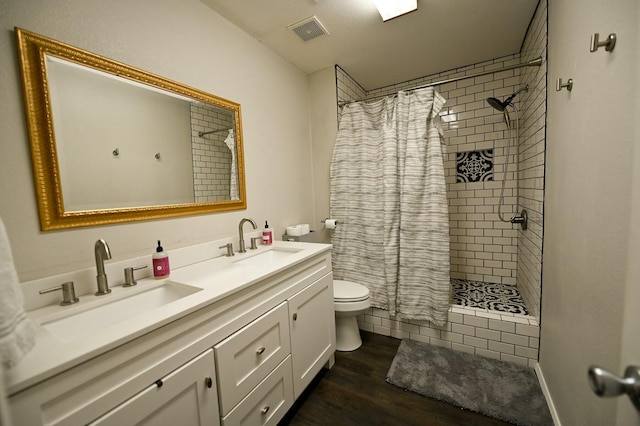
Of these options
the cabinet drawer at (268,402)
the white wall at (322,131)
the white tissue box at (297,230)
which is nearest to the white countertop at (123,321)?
the cabinet drawer at (268,402)

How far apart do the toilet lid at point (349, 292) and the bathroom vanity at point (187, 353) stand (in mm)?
327

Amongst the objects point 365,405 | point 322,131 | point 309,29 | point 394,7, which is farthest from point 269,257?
point 394,7

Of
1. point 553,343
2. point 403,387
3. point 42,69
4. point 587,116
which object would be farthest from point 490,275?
point 42,69

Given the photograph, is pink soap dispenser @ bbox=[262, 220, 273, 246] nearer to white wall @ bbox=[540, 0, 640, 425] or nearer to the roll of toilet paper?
the roll of toilet paper

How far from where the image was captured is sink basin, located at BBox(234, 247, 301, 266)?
5.34ft

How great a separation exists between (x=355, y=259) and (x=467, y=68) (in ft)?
7.25

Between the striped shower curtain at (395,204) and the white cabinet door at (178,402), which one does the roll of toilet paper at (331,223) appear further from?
the white cabinet door at (178,402)

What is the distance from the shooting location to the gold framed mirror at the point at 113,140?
974mm

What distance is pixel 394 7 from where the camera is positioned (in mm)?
1629

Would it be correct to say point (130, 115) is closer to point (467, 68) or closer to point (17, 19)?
point (17, 19)

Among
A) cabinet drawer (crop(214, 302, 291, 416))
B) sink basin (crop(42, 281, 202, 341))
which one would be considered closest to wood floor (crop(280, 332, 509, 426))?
cabinet drawer (crop(214, 302, 291, 416))

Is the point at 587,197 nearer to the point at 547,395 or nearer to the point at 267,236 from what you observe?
the point at 547,395

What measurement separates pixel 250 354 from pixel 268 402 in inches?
11.8

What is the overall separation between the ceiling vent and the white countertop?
158 cm
